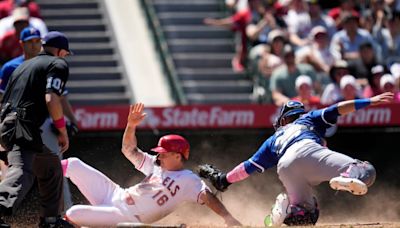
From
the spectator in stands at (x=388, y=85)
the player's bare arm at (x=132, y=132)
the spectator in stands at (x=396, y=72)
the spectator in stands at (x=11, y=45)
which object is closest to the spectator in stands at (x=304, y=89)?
the spectator in stands at (x=388, y=85)

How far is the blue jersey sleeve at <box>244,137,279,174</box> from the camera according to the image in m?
10.5

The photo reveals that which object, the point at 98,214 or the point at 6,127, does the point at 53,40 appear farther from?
the point at 98,214

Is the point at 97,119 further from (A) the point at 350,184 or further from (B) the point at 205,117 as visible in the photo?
(A) the point at 350,184

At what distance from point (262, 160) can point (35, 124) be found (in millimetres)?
2291

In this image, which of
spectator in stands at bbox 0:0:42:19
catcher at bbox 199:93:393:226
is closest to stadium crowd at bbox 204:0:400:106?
spectator in stands at bbox 0:0:42:19

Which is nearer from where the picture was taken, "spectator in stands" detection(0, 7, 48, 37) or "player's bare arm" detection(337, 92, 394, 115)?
"player's bare arm" detection(337, 92, 394, 115)

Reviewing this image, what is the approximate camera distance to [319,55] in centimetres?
1670

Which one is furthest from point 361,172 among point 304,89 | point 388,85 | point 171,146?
point 388,85

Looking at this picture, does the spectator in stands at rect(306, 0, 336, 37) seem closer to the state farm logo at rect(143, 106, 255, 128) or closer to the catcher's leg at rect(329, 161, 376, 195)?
the state farm logo at rect(143, 106, 255, 128)

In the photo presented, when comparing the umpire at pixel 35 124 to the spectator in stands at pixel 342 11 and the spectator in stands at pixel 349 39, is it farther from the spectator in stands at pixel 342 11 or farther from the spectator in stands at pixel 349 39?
the spectator in stands at pixel 342 11

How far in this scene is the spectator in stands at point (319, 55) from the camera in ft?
54.1

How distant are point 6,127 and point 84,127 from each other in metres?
3.50

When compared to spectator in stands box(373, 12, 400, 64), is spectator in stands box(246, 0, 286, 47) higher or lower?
higher

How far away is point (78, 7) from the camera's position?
18.7 metres
